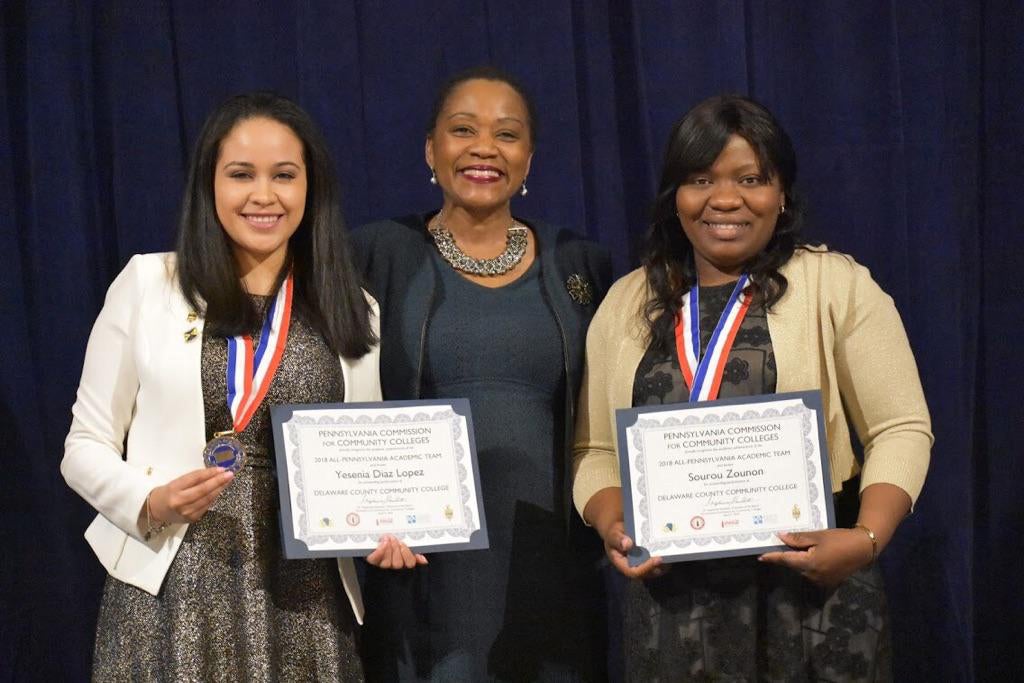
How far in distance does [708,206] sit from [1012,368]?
1.49 meters

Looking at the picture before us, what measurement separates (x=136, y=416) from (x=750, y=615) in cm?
120

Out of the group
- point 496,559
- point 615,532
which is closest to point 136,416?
point 496,559

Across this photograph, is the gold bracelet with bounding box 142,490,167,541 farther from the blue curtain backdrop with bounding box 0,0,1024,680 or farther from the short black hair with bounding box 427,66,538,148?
the blue curtain backdrop with bounding box 0,0,1024,680

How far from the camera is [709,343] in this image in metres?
2.19

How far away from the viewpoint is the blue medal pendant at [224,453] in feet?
6.88

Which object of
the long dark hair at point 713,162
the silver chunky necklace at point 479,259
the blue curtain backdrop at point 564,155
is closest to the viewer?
the long dark hair at point 713,162

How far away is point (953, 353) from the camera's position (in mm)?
3230

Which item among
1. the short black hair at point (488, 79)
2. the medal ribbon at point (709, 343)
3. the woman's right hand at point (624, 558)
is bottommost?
the woman's right hand at point (624, 558)

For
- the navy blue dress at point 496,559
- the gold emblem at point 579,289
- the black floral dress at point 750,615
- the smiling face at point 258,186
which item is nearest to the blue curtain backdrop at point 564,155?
the gold emblem at point 579,289

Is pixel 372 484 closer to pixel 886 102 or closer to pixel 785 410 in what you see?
pixel 785 410

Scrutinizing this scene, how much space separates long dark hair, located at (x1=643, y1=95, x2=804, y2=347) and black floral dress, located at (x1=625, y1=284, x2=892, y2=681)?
7 cm

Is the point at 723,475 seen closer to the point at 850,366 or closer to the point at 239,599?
the point at 850,366

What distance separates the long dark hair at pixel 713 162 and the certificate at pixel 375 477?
448 millimetres

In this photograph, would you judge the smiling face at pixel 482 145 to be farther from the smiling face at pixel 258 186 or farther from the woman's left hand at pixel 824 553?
the woman's left hand at pixel 824 553
